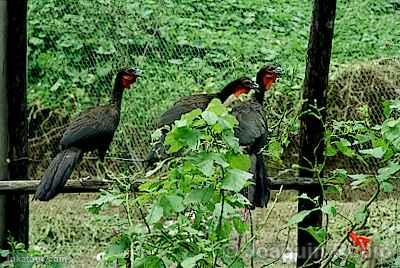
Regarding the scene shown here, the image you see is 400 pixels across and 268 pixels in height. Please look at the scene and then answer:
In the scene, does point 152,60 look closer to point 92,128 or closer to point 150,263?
point 92,128

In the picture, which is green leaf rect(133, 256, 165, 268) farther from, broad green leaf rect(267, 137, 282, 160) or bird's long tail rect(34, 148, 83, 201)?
bird's long tail rect(34, 148, 83, 201)

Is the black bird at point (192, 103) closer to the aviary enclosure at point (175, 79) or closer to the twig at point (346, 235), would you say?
the aviary enclosure at point (175, 79)

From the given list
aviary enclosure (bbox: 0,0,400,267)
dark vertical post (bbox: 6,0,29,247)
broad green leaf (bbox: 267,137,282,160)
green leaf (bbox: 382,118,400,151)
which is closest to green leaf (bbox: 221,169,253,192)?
green leaf (bbox: 382,118,400,151)

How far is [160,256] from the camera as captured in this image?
1658 millimetres

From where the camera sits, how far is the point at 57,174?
2951mm

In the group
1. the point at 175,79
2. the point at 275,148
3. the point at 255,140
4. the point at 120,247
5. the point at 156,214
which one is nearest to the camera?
the point at 156,214

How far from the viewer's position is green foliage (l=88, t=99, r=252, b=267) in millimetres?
1575

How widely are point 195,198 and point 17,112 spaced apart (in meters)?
1.62

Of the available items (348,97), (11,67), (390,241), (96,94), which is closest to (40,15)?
(96,94)

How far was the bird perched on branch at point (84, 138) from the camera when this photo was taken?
2.91 m

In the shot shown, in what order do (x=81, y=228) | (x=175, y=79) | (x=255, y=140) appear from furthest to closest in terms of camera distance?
1. (x=175, y=79)
2. (x=81, y=228)
3. (x=255, y=140)

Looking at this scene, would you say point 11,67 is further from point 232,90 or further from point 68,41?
point 68,41

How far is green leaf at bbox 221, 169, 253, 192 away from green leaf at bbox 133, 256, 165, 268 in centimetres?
20

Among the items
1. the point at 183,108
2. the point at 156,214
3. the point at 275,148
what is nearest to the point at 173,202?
the point at 156,214
